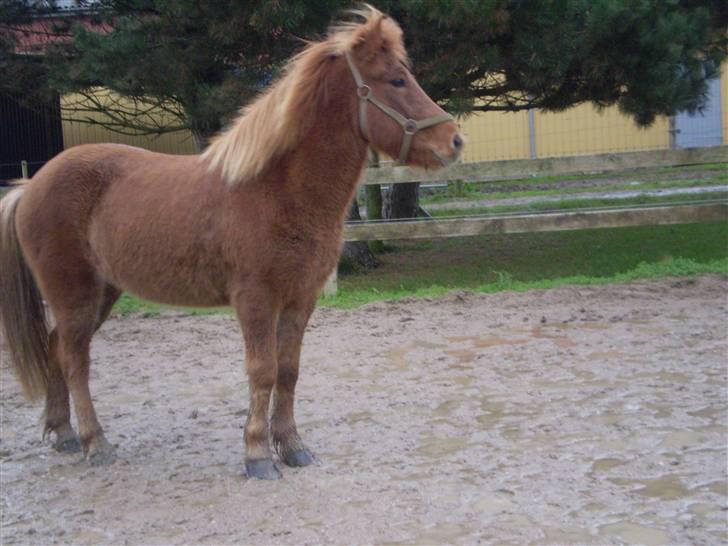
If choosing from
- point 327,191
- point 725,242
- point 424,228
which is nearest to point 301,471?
point 327,191

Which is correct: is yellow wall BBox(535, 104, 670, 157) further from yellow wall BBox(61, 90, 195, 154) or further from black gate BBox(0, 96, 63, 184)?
black gate BBox(0, 96, 63, 184)

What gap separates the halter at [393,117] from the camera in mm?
4052

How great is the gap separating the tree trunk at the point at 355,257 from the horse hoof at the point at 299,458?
667 centimetres

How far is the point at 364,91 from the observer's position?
13.4ft

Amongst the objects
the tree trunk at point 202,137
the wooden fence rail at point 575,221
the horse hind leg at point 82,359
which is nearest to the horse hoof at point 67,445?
the horse hind leg at point 82,359

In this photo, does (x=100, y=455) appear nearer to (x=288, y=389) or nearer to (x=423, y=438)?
(x=288, y=389)

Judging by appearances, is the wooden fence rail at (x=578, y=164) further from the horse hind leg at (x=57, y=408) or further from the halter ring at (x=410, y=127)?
the halter ring at (x=410, y=127)

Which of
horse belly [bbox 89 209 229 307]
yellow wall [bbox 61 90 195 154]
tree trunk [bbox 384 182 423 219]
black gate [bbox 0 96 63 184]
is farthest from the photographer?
black gate [bbox 0 96 63 184]

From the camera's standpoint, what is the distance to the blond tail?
15.7 ft

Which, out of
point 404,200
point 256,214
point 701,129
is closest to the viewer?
point 256,214

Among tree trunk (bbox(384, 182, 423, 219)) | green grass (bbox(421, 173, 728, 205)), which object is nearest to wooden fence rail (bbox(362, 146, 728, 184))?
tree trunk (bbox(384, 182, 423, 219))

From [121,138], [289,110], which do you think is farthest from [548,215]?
[121,138]

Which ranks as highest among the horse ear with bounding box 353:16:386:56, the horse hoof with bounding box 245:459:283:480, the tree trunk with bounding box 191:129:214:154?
the horse ear with bounding box 353:16:386:56

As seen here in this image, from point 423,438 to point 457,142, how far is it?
1648 mm
